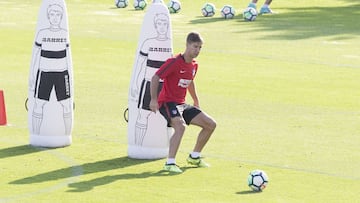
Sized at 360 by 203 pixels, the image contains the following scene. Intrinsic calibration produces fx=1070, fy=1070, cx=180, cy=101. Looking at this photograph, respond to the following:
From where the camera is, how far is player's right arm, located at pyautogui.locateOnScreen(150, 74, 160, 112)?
1436 cm

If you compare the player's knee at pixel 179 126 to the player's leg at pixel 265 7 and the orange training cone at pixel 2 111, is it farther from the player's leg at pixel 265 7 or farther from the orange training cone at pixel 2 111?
the player's leg at pixel 265 7

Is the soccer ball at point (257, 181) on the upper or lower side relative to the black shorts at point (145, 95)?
lower

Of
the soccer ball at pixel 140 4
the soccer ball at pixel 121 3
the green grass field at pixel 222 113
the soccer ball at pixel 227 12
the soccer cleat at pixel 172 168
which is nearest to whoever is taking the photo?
the green grass field at pixel 222 113

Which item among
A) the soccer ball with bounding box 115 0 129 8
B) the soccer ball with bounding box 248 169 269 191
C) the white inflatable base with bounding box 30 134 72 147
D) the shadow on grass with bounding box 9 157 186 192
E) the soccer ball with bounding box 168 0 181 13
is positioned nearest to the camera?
the soccer ball with bounding box 248 169 269 191

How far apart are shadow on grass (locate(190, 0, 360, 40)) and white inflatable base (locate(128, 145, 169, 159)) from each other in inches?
618

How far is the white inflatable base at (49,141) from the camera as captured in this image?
637 inches

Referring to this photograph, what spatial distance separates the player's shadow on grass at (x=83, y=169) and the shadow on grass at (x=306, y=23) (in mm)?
16070

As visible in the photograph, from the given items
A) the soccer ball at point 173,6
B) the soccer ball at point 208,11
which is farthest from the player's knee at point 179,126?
the soccer ball at point 173,6

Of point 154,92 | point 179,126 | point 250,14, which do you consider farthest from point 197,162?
point 250,14

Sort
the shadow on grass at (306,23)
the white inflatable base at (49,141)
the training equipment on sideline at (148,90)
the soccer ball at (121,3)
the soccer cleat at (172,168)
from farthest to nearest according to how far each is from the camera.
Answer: the soccer ball at (121,3) < the shadow on grass at (306,23) < the white inflatable base at (49,141) < the training equipment on sideline at (148,90) < the soccer cleat at (172,168)

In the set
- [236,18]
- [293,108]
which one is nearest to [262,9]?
[236,18]

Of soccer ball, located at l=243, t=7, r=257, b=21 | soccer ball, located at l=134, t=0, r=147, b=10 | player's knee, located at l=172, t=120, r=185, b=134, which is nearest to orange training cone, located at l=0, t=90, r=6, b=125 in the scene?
player's knee, located at l=172, t=120, r=185, b=134

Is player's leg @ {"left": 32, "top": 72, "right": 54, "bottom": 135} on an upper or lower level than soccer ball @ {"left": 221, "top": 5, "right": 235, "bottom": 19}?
upper

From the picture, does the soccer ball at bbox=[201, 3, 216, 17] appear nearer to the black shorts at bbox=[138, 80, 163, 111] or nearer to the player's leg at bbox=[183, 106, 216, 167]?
the black shorts at bbox=[138, 80, 163, 111]
